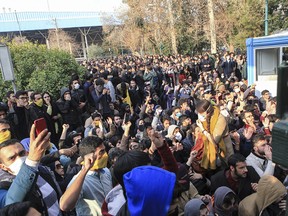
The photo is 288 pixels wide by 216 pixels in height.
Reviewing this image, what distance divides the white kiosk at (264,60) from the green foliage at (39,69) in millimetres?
5931

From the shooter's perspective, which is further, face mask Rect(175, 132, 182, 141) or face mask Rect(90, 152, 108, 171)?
face mask Rect(175, 132, 182, 141)

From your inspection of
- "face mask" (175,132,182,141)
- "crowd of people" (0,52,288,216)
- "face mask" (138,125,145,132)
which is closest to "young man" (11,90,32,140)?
"crowd of people" (0,52,288,216)

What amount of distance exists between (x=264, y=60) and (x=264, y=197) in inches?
324

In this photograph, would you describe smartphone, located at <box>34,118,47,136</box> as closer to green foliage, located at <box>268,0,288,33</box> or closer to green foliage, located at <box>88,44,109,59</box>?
green foliage, located at <box>268,0,288,33</box>

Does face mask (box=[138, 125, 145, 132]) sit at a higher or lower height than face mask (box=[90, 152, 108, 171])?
lower

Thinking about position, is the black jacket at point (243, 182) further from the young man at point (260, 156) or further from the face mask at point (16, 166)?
the face mask at point (16, 166)

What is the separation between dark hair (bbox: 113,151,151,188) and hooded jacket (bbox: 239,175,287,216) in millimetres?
1157

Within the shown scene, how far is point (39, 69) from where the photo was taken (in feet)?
27.3

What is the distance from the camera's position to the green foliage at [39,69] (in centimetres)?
792

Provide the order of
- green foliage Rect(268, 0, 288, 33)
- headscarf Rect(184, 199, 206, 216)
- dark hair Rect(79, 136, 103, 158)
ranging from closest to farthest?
headscarf Rect(184, 199, 206, 216)
dark hair Rect(79, 136, 103, 158)
green foliage Rect(268, 0, 288, 33)

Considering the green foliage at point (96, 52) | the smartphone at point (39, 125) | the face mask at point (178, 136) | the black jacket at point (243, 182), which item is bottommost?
the black jacket at point (243, 182)

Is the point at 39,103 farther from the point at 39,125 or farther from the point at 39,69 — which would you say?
the point at 39,125

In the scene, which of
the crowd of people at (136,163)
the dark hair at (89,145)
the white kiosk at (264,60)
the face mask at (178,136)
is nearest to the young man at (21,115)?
the crowd of people at (136,163)

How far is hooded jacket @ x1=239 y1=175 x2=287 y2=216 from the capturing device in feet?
8.41
